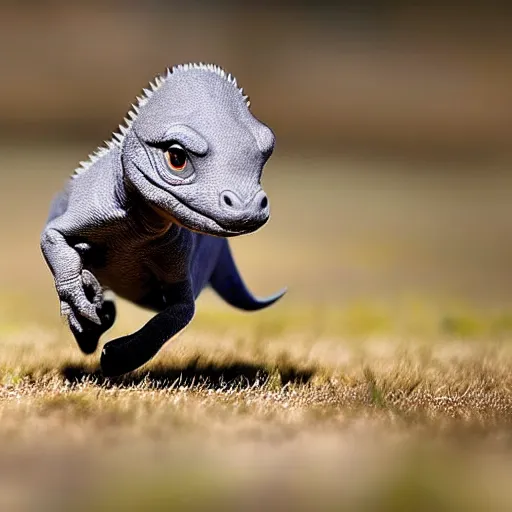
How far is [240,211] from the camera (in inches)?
216

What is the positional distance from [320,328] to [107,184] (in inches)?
155

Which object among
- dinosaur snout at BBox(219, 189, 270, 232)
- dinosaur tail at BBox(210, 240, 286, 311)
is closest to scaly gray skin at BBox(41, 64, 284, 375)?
dinosaur snout at BBox(219, 189, 270, 232)

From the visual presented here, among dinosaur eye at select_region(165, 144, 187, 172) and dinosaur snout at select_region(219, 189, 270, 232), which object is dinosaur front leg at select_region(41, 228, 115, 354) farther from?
dinosaur snout at select_region(219, 189, 270, 232)

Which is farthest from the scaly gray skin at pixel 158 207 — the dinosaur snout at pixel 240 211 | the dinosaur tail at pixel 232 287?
the dinosaur tail at pixel 232 287

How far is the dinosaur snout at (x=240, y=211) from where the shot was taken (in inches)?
217

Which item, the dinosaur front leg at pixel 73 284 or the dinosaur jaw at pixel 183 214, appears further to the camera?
the dinosaur front leg at pixel 73 284

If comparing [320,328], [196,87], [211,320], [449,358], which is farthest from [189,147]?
[211,320]

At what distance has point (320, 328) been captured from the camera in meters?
9.78

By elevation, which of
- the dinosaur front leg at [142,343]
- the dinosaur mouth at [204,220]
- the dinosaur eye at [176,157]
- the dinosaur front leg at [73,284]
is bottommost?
the dinosaur front leg at [142,343]

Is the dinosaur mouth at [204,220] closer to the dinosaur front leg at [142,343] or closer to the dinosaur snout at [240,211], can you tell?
the dinosaur snout at [240,211]

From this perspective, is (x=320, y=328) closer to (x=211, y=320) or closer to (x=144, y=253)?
(x=211, y=320)

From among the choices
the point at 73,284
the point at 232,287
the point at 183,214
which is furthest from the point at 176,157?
the point at 232,287

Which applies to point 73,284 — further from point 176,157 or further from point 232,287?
point 232,287

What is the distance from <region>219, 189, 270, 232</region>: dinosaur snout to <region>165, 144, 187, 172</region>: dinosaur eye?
0.96 feet
